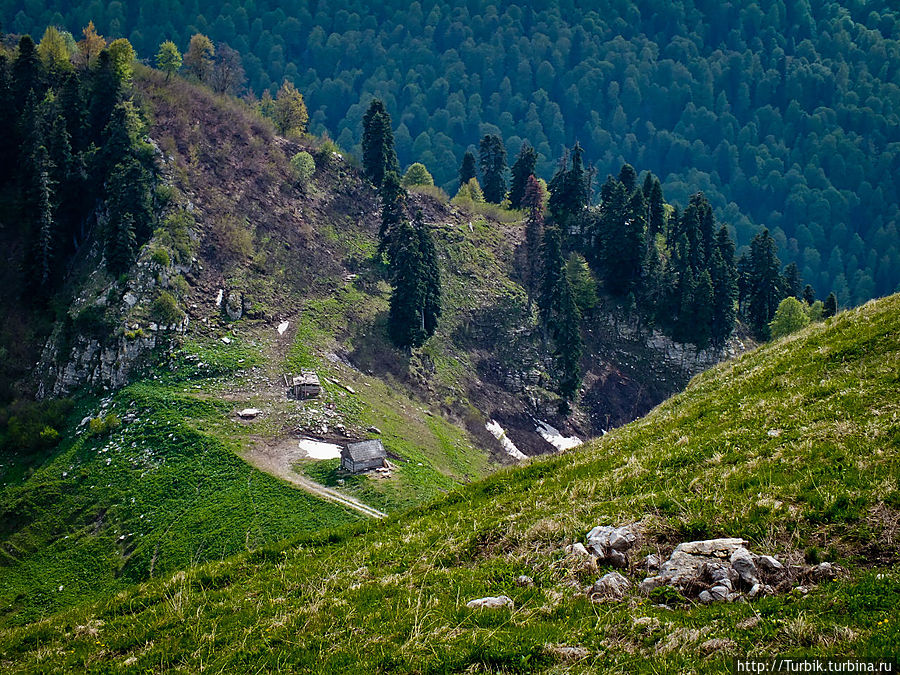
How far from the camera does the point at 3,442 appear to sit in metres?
48.8

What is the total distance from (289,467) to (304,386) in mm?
10391

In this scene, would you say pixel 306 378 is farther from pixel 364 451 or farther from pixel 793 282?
pixel 793 282

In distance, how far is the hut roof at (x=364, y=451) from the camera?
4647 cm

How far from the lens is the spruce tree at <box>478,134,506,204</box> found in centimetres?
10781

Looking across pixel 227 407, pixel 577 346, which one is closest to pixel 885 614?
pixel 227 407

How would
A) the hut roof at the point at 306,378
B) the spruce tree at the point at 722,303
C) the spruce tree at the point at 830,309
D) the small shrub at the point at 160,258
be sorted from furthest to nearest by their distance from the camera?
the spruce tree at the point at 830,309
the spruce tree at the point at 722,303
the small shrub at the point at 160,258
the hut roof at the point at 306,378

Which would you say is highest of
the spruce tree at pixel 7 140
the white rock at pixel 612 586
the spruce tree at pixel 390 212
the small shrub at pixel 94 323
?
the spruce tree at pixel 7 140

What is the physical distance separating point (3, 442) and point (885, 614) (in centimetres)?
5544

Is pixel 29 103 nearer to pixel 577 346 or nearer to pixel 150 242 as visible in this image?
pixel 150 242

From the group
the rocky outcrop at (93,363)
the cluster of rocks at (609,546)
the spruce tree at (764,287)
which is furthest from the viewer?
the spruce tree at (764,287)

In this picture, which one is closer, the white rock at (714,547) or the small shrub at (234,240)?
the white rock at (714,547)

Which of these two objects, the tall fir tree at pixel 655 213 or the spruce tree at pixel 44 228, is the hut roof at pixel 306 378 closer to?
the spruce tree at pixel 44 228

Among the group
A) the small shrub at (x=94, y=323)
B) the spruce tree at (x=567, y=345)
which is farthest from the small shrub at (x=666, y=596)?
the spruce tree at (x=567, y=345)

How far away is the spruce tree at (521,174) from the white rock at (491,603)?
94.1 metres
